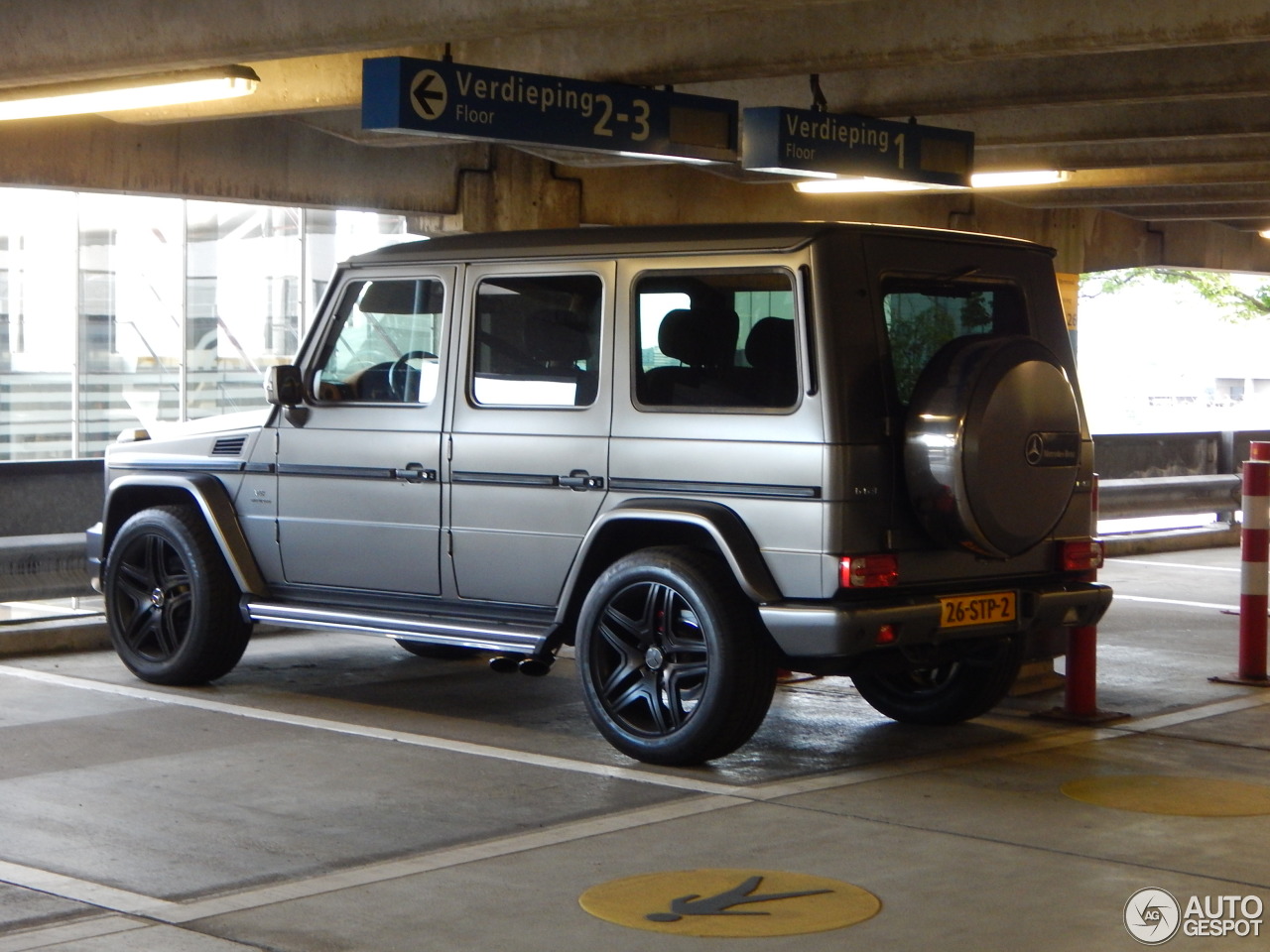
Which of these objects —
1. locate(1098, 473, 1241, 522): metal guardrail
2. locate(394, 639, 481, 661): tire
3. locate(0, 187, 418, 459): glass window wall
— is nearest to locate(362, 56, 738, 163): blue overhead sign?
locate(394, 639, 481, 661): tire

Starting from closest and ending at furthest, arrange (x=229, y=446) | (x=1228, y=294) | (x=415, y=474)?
(x=415, y=474), (x=229, y=446), (x=1228, y=294)

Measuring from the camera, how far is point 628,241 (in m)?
7.27

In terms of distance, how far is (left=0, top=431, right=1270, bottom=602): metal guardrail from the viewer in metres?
9.64

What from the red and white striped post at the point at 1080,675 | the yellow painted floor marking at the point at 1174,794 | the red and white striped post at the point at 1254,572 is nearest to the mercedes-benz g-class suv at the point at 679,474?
the red and white striped post at the point at 1080,675

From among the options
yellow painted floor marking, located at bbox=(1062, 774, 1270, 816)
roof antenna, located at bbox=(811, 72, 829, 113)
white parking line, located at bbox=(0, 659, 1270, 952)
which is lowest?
white parking line, located at bbox=(0, 659, 1270, 952)

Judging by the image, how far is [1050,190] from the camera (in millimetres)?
Result: 15930

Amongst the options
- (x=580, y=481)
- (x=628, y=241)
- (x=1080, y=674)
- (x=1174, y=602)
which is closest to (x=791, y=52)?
(x=628, y=241)

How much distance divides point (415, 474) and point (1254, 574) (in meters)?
4.23

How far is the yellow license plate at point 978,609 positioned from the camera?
6.80 meters

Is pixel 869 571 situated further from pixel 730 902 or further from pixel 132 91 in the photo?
pixel 132 91

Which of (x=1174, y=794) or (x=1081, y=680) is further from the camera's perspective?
(x=1081, y=680)

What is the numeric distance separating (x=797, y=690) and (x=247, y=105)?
5054mm

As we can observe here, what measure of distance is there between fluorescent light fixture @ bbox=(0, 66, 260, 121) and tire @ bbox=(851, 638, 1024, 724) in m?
4.73

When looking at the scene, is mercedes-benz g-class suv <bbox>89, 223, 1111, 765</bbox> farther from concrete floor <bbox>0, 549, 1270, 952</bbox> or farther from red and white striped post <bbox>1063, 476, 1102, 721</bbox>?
concrete floor <bbox>0, 549, 1270, 952</bbox>
